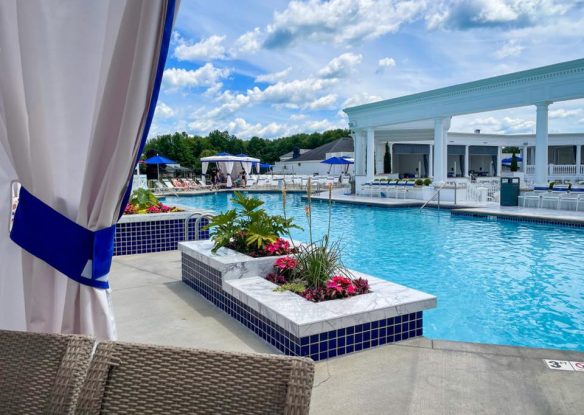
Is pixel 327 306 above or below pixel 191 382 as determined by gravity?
Answer: below

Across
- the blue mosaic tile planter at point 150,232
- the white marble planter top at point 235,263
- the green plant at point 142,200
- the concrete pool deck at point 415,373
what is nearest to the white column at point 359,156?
the green plant at point 142,200

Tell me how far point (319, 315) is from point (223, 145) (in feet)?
170

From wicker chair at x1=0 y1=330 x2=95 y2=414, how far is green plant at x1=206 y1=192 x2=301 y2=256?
3.05 metres

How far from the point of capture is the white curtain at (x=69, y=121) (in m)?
1.84

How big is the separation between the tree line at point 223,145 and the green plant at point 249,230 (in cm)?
4141

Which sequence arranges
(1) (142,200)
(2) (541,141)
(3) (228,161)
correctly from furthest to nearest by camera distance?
1. (3) (228,161)
2. (2) (541,141)
3. (1) (142,200)

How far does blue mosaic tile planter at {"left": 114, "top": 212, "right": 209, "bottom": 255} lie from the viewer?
6.72m

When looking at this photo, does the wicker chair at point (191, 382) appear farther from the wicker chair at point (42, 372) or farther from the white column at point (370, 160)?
the white column at point (370, 160)

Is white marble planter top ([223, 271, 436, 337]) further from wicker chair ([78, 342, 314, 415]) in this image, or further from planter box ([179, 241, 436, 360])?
Answer: wicker chair ([78, 342, 314, 415])

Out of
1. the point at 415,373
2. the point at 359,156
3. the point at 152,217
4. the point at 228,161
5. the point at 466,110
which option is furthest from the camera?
the point at 228,161

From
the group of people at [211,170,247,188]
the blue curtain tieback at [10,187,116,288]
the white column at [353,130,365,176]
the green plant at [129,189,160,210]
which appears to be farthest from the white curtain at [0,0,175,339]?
the group of people at [211,170,247,188]

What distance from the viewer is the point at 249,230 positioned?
4.70m

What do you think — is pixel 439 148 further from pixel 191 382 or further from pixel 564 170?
pixel 191 382

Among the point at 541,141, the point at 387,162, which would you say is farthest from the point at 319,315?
the point at 387,162
